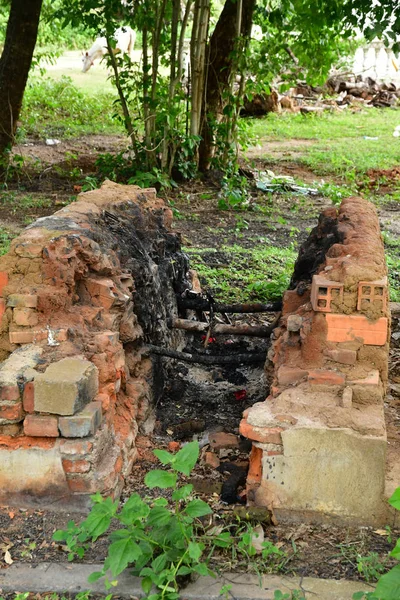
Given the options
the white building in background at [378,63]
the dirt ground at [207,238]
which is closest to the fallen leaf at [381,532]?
the dirt ground at [207,238]

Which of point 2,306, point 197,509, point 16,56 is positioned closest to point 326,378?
point 197,509

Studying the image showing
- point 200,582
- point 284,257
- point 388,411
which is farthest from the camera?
point 284,257

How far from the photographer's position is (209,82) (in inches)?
431

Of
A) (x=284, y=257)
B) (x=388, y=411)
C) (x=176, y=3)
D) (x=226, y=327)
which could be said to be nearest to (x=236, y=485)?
(x=388, y=411)

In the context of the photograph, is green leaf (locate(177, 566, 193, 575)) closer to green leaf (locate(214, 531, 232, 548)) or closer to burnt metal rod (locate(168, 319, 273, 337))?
green leaf (locate(214, 531, 232, 548))

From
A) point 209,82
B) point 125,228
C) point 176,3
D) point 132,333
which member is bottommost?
point 132,333

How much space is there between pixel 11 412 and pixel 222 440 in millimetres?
1365

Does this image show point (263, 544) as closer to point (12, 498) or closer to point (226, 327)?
point (12, 498)

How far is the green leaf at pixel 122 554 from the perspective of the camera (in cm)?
289

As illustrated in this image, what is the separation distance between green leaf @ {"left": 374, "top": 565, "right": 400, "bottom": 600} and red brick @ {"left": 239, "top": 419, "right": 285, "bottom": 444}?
3.29ft

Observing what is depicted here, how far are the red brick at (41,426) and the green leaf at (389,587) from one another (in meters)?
1.59

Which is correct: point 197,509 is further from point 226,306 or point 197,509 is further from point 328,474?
point 226,306

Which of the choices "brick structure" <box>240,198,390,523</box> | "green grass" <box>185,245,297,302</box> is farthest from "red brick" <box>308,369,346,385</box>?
"green grass" <box>185,245,297,302</box>

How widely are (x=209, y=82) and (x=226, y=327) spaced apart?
6196mm
